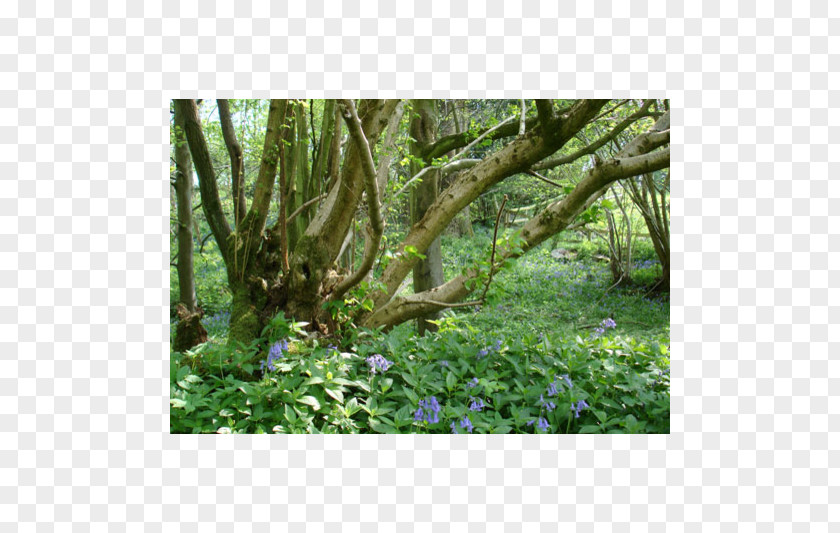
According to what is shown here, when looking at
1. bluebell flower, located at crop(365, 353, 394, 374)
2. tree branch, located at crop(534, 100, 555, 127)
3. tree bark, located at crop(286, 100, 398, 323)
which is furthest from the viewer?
tree bark, located at crop(286, 100, 398, 323)

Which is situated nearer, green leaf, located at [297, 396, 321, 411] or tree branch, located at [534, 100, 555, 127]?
green leaf, located at [297, 396, 321, 411]

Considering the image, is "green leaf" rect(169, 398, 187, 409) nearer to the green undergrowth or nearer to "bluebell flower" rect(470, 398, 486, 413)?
the green undergrowth

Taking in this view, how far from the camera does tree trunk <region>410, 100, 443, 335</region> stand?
19.4 ft

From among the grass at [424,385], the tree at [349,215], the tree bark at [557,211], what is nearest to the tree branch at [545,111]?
the tree at [349,215]

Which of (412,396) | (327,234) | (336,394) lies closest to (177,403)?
(336,394)

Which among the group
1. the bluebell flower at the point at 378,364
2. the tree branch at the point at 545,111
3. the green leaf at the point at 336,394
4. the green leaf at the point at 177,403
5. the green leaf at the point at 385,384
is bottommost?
the green leaf at the point at 177,403

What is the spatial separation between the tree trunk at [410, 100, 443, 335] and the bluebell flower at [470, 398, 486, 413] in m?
3.33

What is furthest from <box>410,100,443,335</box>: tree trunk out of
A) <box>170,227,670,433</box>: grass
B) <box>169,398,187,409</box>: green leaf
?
<box>169,398,187,409</box>: green leaf

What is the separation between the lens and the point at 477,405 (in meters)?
2.45

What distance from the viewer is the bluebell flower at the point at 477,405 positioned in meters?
2.43

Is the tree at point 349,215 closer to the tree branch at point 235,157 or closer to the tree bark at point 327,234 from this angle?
the tree bark at point 327,234

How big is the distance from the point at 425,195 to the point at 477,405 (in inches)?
156

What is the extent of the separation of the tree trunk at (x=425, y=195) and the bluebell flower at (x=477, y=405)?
A: 3.33m

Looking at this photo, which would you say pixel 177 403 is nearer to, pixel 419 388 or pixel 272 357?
pixel 272 357
